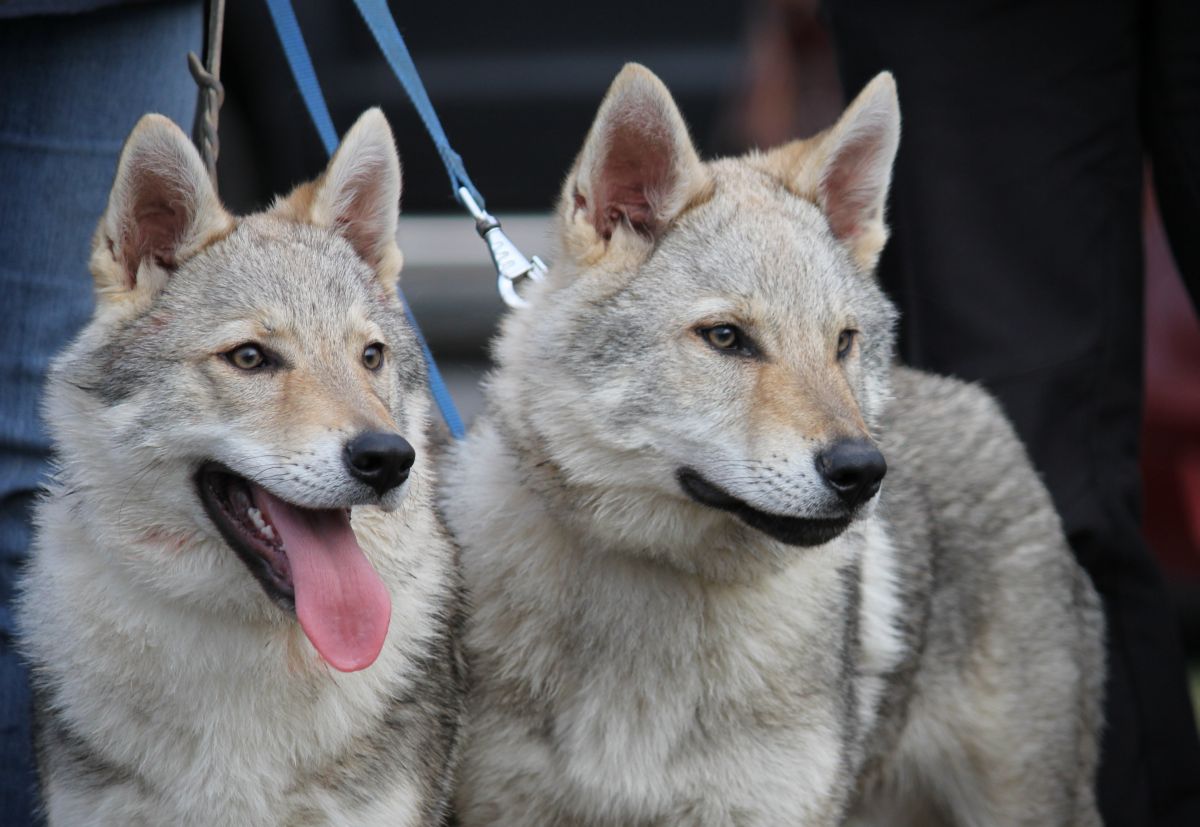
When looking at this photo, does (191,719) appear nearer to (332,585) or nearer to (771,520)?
(332,585)

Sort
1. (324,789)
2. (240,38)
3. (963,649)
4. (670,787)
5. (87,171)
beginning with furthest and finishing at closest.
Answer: (240,38) < (963,649) < (87,171) < (670,787) < (324,789)

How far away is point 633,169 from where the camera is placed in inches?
152

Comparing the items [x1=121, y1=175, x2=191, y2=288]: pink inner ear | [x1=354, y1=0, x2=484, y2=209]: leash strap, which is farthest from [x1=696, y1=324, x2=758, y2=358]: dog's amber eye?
[x1=121, y1=175, x2=191, y2=288]: pink inner ear

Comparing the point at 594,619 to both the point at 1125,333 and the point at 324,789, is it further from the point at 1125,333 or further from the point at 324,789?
the point at 1125,333

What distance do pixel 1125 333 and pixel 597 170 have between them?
168 centimetres

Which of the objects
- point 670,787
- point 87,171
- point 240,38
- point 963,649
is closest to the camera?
point 670,787

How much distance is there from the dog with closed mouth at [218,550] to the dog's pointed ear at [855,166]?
1228 millimetres

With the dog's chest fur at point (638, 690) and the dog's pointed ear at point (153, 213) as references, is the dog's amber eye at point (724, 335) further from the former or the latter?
the dog's pointed ear at point (153, 213)

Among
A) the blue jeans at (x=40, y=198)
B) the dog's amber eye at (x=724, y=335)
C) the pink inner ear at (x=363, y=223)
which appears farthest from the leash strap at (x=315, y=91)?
the dog's amber eye at (x=724, y=335)

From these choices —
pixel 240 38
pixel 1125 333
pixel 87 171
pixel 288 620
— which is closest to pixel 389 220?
pixel 87 171

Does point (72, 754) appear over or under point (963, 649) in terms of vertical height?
over

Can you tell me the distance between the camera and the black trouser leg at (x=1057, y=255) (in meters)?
4.34

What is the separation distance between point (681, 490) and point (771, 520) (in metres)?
0.22

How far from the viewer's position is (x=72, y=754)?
3.28 meters
